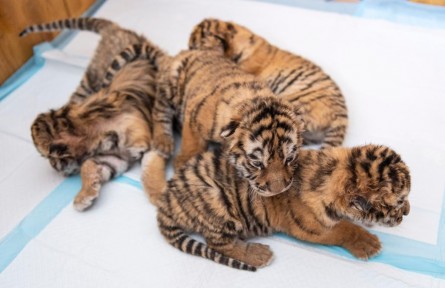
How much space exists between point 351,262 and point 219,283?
54 centimetres

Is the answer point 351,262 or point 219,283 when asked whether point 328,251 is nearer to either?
point 351,262

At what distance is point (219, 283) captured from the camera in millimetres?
1790

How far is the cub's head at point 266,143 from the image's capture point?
161cm

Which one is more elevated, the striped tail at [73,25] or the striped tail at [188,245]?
the striped tail at [73,25]

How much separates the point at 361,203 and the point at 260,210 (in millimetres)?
425

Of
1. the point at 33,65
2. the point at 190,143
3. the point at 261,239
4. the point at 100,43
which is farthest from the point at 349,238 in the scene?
the point at 33,65

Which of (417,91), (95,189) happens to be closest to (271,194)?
(95,189)

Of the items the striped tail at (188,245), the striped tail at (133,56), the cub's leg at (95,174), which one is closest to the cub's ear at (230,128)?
the striped tail at (188,245)

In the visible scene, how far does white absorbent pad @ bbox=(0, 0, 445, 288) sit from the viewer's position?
1816 millimetres

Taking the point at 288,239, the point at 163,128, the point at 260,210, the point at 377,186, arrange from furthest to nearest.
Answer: the point at 163,128
the point at 288,239
the point at 260,210
the point at 377,186

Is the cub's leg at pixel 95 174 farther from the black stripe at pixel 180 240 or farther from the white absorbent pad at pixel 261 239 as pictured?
the black stripe at pixel 180 240

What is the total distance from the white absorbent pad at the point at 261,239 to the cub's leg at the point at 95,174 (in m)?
0.05

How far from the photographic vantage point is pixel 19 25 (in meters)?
2.88

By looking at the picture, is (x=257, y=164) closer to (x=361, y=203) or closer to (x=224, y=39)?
(x=361, y=203)
